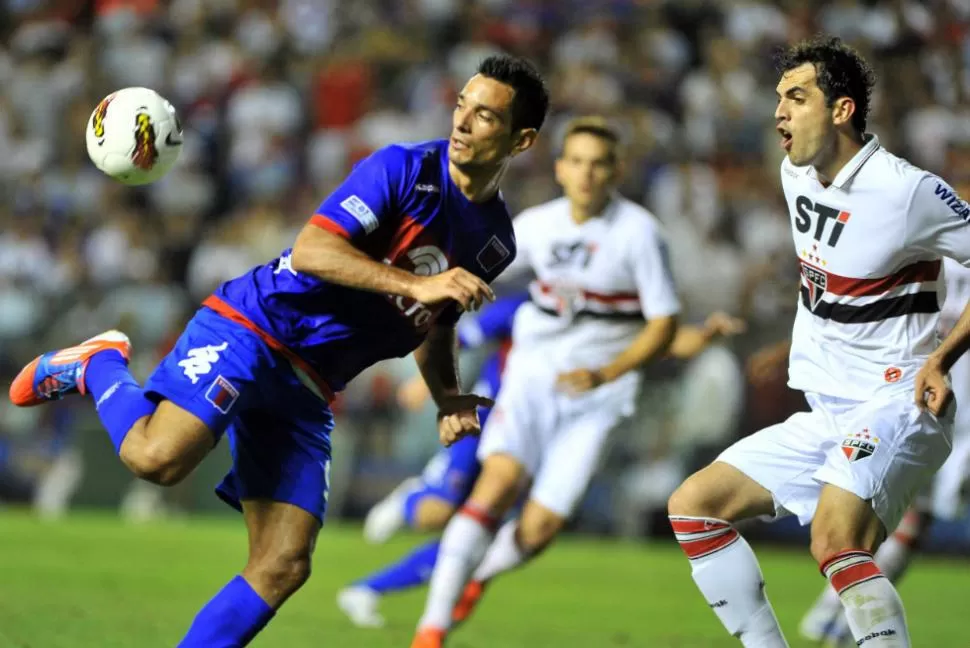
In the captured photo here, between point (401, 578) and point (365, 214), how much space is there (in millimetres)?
3983

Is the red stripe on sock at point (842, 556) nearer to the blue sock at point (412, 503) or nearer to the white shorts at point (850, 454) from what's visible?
the white shorts at point (850, 454)

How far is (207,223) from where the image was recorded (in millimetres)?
16719

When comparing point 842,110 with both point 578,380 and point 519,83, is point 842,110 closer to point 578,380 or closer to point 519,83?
point 519,83

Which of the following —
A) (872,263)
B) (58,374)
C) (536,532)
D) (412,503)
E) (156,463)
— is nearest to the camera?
(156,463)

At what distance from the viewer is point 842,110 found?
527cm

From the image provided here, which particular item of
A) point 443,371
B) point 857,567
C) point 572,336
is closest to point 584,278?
point 572,336

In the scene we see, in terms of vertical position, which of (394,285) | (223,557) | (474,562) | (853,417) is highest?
(394,285)

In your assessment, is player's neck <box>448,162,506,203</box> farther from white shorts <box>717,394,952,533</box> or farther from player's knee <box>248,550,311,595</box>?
player's knee <box>248,550,311,595</box>

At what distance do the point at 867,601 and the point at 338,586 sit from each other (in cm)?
578

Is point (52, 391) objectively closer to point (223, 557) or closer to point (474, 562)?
point (474, 562)

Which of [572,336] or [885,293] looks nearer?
[885,293]

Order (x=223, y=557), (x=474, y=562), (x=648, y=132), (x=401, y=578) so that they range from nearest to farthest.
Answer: (x=474, y=562) < (x=401, y=578) < (x=223, y=557) < (x=648, y=132)

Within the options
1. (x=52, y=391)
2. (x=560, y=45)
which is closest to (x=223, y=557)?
(x=52, y=391)

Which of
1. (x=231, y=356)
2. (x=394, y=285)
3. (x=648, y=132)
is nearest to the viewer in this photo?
(x=394, y=285)
